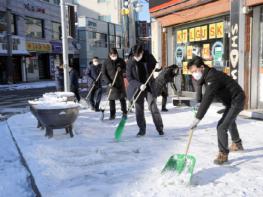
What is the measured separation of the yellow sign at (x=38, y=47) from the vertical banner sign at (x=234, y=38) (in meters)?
25.4

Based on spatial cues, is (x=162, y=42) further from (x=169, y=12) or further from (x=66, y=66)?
(x=66, y=66)

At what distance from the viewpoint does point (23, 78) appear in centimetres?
3278

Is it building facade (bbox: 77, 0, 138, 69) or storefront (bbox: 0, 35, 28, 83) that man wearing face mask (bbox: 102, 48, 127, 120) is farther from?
building facade (bbox: 77, 0, 138, 69)

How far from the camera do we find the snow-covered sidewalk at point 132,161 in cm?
440

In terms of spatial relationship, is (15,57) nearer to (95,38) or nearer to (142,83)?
(95,38)

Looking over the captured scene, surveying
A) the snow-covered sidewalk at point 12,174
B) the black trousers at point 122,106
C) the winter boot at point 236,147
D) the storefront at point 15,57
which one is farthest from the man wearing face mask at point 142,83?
the storefront at point 15,57

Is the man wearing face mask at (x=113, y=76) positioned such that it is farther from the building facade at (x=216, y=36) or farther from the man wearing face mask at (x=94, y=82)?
the building facade at (x=216, y=36)

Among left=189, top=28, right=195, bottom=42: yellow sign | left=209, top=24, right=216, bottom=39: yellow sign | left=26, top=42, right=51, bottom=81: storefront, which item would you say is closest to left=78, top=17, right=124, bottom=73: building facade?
left=26, top=42, right=51, bottom=81: storefront

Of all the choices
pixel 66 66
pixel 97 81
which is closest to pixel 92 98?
pixel 97 81

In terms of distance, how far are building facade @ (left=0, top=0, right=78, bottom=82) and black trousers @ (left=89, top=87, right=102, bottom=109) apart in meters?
19.5

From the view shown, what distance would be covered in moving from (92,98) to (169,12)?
13.1ft

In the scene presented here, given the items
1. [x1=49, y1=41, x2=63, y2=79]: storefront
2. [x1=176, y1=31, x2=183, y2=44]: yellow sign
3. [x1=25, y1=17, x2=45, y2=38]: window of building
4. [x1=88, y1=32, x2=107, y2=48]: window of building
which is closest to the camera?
[x1=176, y1=31, x2=183, y2=44]: yellow sign

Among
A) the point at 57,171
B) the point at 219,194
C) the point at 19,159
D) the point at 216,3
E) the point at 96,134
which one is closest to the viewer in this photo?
the point at 219,194

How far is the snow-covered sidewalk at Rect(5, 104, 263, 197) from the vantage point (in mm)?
4398
